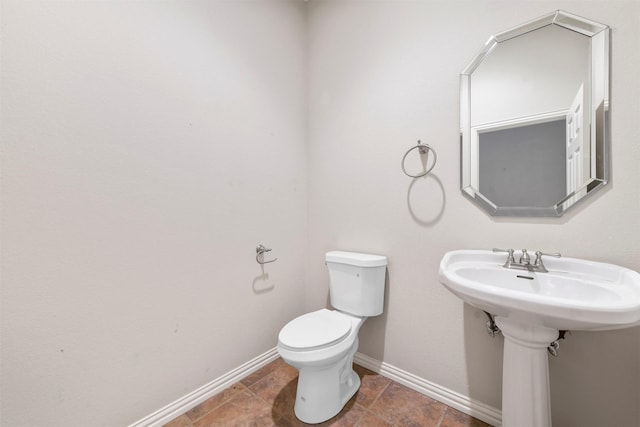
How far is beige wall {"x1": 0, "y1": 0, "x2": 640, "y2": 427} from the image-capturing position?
93 cm

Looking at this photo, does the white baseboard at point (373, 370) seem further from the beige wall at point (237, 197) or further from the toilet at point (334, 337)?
the toilet at point (334, 337)

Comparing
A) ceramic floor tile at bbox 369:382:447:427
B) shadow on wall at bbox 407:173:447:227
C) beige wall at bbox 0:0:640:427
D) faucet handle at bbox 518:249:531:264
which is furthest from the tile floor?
shadow on wall at bbox 407:173:447:227

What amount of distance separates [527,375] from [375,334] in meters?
0.83

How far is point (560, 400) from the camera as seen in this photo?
3.49 feet

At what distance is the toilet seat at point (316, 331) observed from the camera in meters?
1.17

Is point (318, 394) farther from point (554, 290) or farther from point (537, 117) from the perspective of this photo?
point (537, 117)

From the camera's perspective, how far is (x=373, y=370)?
160cm

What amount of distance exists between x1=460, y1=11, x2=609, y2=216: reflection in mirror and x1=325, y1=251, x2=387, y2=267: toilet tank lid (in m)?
0.59

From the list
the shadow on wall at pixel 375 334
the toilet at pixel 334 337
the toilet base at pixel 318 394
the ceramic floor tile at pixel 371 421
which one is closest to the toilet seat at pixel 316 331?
the toilet at pixel 334 337

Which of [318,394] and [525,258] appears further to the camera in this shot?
[318,394]

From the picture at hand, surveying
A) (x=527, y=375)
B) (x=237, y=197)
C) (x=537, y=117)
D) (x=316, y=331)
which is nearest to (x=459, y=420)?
(x=527, y=375)

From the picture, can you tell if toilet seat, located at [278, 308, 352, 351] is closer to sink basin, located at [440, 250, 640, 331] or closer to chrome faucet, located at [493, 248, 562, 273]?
sink basin, located at [440, 250, 640, 331]

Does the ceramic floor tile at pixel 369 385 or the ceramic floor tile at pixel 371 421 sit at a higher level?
the ceramic floor tile at pixel 369 385

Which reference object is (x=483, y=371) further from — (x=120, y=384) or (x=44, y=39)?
(x=44, y=39)
